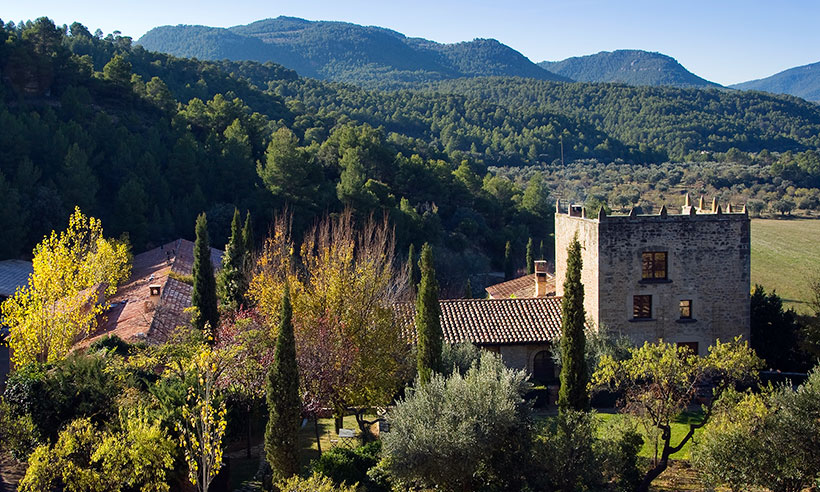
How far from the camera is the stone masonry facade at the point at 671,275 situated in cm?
2402

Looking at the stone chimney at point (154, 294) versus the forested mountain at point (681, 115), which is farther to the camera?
the forested mountain at point (681, 115)

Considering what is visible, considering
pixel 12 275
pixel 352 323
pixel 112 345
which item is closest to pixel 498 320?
pixel 352 323

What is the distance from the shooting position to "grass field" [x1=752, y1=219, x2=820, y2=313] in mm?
40581

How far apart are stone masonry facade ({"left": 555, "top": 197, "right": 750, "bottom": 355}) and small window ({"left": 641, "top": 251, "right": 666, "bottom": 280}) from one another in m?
0.03

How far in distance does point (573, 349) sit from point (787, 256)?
36.5 m

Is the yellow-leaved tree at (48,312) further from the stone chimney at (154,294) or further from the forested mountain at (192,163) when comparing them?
the forested mountain at (192,163)

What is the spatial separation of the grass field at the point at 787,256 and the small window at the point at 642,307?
16.3 meters

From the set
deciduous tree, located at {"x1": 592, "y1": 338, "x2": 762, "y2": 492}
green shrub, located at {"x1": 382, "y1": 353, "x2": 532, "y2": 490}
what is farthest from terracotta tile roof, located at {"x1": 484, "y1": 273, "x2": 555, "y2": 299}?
green shrub, located at {"x1": 382, "y1": 353, "x2": 532, "y2": 490}

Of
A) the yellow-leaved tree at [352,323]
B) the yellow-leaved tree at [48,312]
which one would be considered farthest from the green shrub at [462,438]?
the yellow-leaved tree at [48,312]

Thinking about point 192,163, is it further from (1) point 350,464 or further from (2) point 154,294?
(1) point 350,464

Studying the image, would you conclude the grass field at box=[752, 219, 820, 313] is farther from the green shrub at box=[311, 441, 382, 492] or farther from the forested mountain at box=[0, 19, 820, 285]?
the green shrub at box=[311, 441, 382, 492]

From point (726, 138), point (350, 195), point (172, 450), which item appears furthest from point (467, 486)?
point (726, 138)

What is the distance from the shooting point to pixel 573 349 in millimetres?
18172

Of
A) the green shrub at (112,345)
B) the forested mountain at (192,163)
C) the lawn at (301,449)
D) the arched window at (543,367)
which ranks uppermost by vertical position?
the forested mountain at (192,163)
